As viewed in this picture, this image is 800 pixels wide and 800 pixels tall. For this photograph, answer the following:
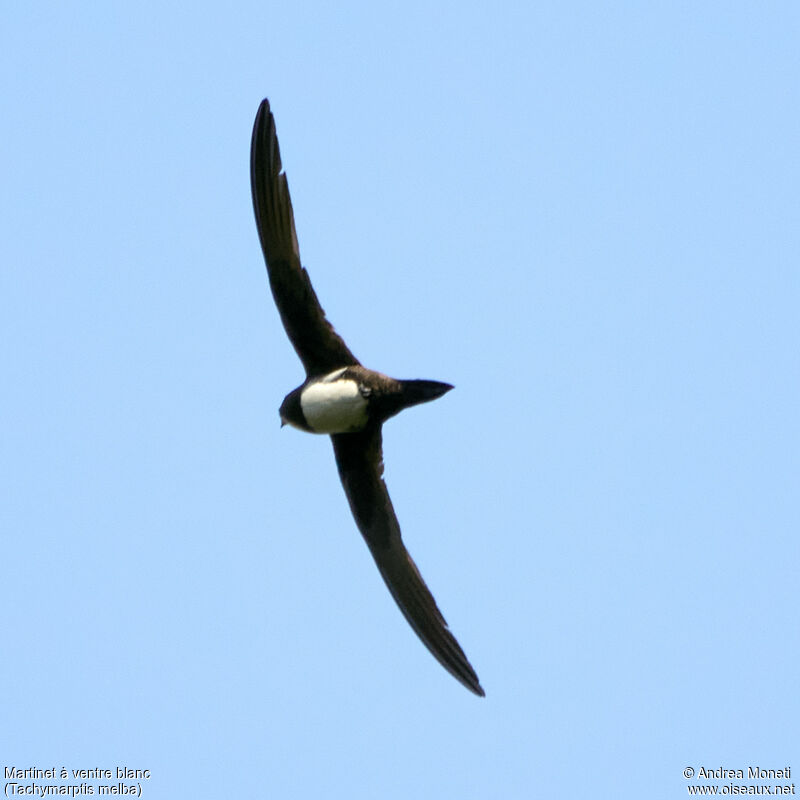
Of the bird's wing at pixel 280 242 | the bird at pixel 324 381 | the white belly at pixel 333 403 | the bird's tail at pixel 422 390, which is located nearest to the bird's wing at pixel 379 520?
the bird at pixel 324 381

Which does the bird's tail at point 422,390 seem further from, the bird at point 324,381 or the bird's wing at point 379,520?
the bird's wing at point 379,520

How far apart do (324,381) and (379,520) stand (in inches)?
43.9

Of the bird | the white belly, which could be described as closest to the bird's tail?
the bird

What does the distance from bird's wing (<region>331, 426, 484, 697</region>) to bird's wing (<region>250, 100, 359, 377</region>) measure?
803 mm

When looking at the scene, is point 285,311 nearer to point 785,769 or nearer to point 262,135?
point 262,135

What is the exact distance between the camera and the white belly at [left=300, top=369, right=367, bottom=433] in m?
8.89

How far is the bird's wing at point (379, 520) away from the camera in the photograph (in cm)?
926

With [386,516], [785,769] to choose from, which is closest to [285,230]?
[386,516]

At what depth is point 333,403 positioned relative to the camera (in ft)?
29.2

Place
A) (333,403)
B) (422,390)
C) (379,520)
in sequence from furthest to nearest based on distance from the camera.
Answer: (379,520) < (333,403) < (422,390)

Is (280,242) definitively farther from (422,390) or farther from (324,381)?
(422,390)

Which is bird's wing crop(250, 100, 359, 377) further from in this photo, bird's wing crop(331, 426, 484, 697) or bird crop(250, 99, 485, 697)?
bird's wing crop(331, 426, 484, 697)

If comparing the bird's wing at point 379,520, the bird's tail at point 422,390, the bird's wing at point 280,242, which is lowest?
the bird's wing at point 379,520

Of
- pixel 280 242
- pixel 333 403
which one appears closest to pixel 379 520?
pixel 333 403
